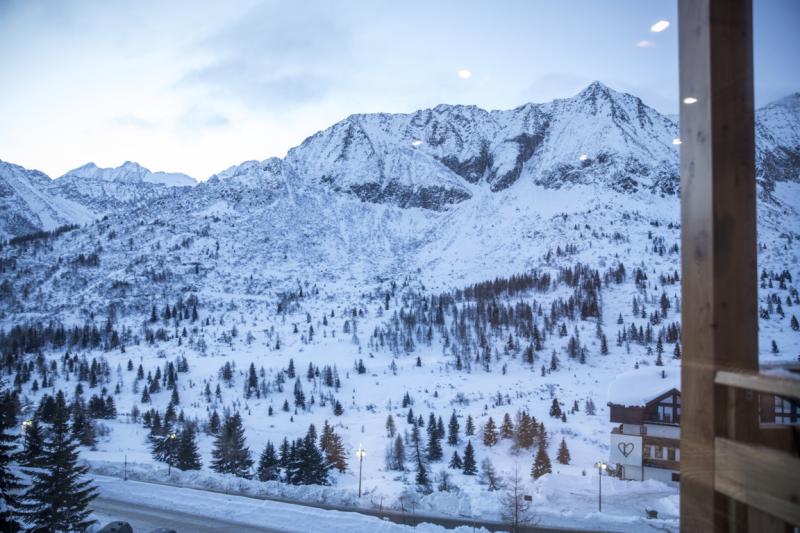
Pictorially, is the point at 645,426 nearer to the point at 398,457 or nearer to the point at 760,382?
the point at 398,457

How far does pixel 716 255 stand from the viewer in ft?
4.80

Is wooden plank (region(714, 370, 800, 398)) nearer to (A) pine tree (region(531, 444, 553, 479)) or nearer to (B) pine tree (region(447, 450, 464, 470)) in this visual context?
(A) pine tree (region(531, 444, 553, 479))

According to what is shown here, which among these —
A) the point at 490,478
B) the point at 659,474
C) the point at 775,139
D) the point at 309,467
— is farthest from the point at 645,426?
the point at 775,139

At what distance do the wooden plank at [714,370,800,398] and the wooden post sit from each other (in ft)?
0.13

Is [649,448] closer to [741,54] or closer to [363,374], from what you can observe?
[741,54]

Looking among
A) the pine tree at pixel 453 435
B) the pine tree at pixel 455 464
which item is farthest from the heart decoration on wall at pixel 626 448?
the pine tree at pixel 453 435

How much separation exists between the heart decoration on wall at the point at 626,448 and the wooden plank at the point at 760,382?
75.7ft

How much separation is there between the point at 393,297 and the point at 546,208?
64785 mm

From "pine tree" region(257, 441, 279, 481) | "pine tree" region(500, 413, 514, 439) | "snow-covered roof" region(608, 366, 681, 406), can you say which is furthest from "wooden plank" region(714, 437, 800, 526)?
"pine tree" region(500, 413, 514, 439)

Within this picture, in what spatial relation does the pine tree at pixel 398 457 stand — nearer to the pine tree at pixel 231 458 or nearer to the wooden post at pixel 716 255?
the pine tree at pixel 231 458

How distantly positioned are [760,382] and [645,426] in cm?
2283

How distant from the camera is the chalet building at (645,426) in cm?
1983

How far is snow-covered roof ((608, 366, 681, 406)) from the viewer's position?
70.7ft

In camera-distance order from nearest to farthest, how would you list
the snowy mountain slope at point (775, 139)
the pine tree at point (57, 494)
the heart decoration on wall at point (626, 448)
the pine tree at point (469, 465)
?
the snowy mountain slope at point (775, 139)
the pine tree at point (57, 494)
the heart decoration on wall at point (626, 448)
the pine tree at point (469, 465)
